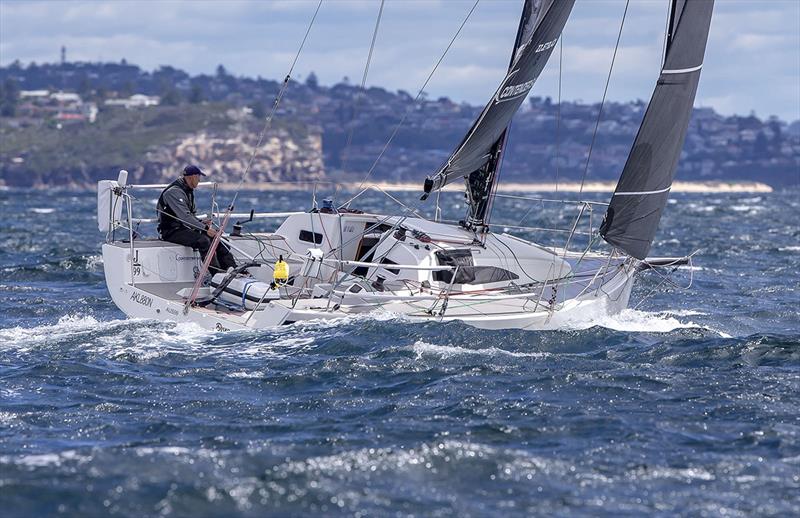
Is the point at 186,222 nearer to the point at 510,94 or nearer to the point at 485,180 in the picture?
the point at 485,180

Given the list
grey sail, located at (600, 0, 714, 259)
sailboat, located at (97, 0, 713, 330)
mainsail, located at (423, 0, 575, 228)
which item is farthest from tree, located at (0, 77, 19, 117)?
grey sail, located at (600, 0, 714, 259)

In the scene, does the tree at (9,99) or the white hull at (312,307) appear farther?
the tree at (9,99)

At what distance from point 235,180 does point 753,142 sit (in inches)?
3492

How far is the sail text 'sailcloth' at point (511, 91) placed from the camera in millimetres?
15195

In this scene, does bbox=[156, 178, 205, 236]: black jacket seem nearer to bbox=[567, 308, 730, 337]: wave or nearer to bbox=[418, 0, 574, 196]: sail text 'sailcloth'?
bbox=[418, 0, 574, 196]: sail text 'sailcloth'

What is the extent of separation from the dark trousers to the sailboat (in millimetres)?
167

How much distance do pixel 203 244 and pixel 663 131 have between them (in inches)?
211

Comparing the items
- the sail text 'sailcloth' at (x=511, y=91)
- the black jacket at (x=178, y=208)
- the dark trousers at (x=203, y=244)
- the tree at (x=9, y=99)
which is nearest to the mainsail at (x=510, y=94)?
the sail text 'sailcloth' at (x=511, y=91)

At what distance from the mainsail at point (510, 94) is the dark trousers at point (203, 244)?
2.47m

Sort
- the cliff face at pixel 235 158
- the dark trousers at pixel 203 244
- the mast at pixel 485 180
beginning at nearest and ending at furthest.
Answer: the dark trousers at pixel 203 244 < the mast at pixel 485 180 < the cliff face at pixel 235 158

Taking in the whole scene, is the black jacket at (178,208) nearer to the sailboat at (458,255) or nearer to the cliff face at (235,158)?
the sailboat at (458,255)

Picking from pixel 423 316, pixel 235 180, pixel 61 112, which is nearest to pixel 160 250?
pixel 423 316

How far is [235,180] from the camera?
14350cm

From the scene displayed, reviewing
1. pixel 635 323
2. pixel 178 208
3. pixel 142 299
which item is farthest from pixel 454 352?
pixel 178 208
